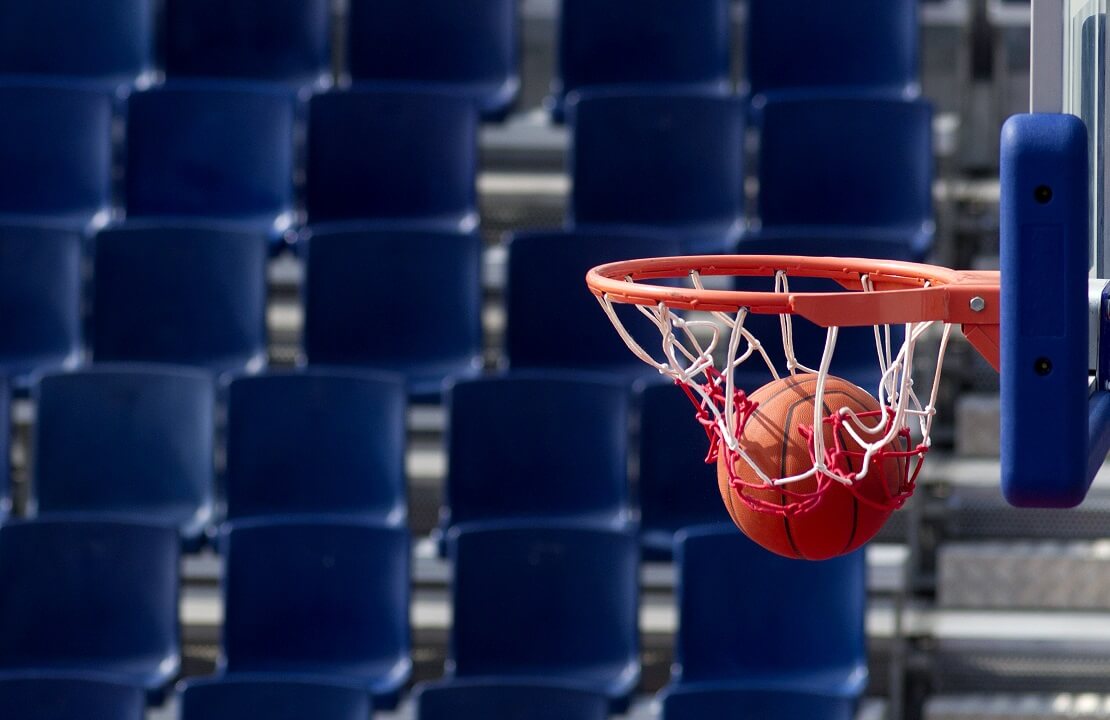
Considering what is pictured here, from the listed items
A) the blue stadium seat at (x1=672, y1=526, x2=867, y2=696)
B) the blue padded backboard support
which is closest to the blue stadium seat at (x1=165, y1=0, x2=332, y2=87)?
the blue stadium seat at (x1=672, y1=526, x2=867, y2=696)

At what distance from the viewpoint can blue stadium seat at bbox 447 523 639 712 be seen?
3027mm

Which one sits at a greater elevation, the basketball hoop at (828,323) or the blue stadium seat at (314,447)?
the basketball hoop at (828,323)

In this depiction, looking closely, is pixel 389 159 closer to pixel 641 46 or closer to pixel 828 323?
pixel 641 46

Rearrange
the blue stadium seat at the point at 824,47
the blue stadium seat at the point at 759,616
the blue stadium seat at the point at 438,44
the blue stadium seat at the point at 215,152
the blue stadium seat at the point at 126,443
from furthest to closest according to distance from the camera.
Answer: the blue stadium seat at the point at 438,44 → the blue stadium seat at the point at 824,47 → the blue stadium seat at the point at 215,152 → the blue stadium seat at the point at 126,443 → the blue stadium seat at the point at 759,616

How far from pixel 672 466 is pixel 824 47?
4.02 feet

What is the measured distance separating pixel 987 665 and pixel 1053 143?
6.48 feet

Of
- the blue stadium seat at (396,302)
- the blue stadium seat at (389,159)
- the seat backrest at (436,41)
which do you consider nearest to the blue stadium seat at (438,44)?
the seat backrest at (436,41)

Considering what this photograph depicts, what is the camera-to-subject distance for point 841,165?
146 inches

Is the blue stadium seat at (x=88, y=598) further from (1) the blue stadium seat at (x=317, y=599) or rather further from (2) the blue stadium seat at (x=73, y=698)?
(2) the blue stadium seat at (x=73, y=698)

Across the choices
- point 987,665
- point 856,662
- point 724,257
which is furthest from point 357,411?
point 724,257

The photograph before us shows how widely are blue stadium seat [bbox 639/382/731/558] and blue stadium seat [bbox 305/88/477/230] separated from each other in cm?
75

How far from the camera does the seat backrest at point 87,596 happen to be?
3.09 metres

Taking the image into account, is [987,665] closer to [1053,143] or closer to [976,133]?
[976,133]

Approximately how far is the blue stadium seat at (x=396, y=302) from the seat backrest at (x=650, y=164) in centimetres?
33
